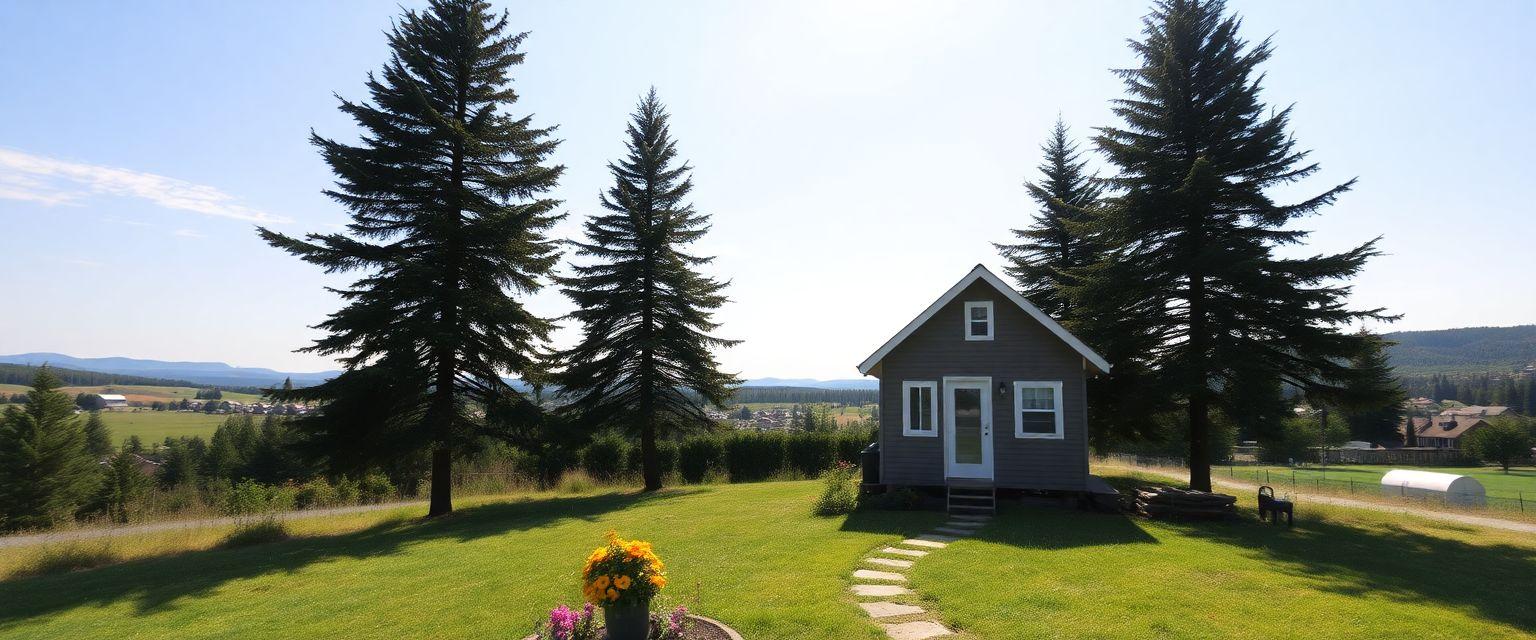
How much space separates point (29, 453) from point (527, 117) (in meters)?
25.7

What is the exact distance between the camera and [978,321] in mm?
14227

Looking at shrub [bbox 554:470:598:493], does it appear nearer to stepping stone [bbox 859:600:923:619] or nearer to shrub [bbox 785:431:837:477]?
shrub [bbox 785:431:837:477]

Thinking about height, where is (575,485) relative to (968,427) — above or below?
below

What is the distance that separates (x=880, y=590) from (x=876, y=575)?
650 mm

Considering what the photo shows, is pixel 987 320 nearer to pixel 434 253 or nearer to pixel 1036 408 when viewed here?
pixel 1036 408

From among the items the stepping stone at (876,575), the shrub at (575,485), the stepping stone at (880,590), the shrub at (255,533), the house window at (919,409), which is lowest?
the shrub at (575,485)

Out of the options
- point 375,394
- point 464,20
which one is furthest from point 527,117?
point 375,394

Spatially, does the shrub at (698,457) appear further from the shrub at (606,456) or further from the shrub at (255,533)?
the shrub at (255,533)

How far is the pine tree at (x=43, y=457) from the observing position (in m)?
23.9

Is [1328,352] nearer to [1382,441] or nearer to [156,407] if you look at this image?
[1382,441]

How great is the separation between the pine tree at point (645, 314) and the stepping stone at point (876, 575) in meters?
12.4

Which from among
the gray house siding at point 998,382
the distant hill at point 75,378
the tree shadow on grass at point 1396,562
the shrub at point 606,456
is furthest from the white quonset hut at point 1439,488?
the distant hill at point 75,378

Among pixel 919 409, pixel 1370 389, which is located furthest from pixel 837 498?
pixel 1370 389

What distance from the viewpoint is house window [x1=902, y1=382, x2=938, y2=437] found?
1423 cm
